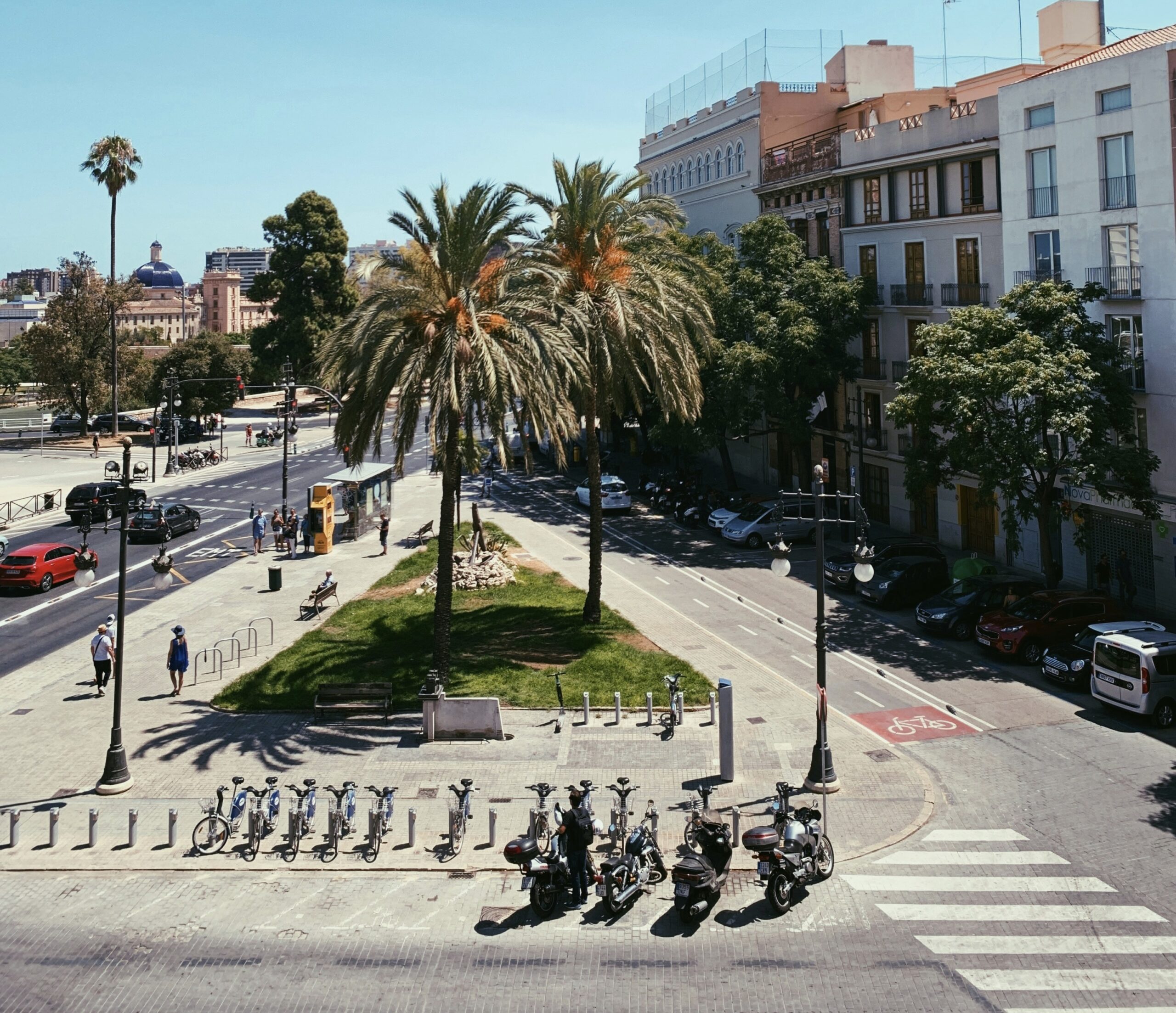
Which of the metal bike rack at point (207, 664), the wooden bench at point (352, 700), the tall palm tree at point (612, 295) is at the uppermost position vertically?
the tall palm tree at point (612, 295)

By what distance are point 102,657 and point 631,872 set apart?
52.9ft

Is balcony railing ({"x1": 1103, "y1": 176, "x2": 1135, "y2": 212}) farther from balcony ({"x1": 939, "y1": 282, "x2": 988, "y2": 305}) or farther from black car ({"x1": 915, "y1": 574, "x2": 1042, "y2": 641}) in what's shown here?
black car ({"x1": 915, "y1": 574, "x2": 1042, "y2": 641})

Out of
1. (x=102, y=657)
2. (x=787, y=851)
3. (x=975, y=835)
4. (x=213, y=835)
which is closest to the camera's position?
(x=787, y=851)

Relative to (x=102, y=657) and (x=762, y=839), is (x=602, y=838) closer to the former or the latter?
(x=762, y=839)

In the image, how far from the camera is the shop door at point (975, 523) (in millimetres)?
42562

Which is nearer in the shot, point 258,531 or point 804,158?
point 258,531

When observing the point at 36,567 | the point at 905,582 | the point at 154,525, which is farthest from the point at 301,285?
the point at 905,582

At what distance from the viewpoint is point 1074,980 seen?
14.1m

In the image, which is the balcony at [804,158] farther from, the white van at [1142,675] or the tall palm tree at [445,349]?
the white van at [1142,675]

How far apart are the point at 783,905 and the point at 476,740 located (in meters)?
8.99

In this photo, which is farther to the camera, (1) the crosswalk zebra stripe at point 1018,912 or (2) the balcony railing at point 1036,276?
(2) the balcony railing at point 1036,276

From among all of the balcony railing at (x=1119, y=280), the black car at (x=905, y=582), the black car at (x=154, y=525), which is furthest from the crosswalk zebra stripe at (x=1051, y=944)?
the black car at (x=154, y=525)

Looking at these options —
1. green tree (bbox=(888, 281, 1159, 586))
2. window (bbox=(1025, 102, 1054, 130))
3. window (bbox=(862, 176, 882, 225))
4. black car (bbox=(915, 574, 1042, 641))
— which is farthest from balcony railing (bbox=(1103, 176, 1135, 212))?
window (bbox=(862, 176, 882, 225))

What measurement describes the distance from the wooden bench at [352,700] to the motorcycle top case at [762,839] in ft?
34.9
